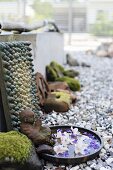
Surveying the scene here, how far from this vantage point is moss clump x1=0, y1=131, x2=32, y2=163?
2180 millimetres

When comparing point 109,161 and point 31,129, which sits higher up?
point 31,129

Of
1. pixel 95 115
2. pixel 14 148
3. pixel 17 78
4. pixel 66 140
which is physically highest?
pixel 17 78

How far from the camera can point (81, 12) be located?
14305mm

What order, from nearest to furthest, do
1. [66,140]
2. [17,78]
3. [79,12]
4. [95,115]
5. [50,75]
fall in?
1. [66,140]
2. [17,78]
3. [95,115]
4. [50,75]
5. [79,12]

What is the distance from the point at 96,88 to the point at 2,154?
328 cm

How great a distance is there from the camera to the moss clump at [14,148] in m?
2.18

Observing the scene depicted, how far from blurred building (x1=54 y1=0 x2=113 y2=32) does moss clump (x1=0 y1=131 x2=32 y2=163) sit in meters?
11.9

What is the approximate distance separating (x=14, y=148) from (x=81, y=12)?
12.6 meters

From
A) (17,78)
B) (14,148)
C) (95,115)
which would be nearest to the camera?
(14,148)

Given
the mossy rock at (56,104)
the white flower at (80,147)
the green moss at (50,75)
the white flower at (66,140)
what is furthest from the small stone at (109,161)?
the green moss at (50,75)

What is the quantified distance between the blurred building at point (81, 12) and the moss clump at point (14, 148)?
11884 millimetres

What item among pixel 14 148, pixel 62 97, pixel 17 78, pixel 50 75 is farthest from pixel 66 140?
pixel 50 75

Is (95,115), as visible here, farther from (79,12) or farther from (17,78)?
(79,12)

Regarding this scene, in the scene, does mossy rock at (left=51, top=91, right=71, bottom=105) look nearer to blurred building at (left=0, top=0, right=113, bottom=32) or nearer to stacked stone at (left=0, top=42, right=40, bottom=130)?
stacked stone at (left=0, top=42, right=40, bottom=130)
